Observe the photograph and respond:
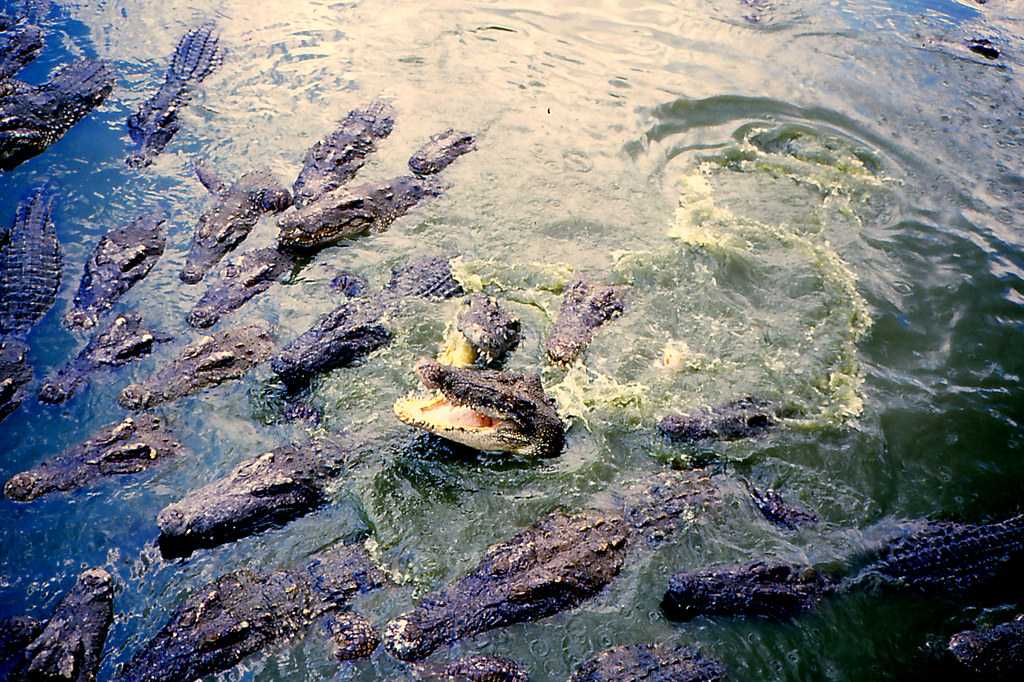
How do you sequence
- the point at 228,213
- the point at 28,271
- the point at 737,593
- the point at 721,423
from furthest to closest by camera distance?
the point at 228,213
the point at 28,271
the point at 721,423
the point at 737,593

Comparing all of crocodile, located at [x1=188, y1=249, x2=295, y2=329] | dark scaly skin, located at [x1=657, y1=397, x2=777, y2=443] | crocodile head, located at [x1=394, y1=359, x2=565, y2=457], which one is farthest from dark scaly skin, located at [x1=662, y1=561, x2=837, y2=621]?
crocodile, located at [x1=188, y1=249, x2=295, y2=329]

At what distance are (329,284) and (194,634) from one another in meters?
4.07

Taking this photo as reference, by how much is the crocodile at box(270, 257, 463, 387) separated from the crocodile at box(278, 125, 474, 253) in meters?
0.88

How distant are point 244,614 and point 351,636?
0.71 metres

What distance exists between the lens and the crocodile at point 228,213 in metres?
8.13

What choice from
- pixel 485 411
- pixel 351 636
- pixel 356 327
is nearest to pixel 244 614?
pixel 351 636

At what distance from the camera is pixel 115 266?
7.86m

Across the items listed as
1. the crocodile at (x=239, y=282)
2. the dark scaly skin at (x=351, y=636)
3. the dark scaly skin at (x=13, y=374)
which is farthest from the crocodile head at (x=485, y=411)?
the dark scaly skin at (x=13, y=374)

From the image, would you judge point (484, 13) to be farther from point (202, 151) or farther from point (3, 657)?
point (3, 657)

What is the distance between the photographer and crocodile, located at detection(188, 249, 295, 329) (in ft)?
24.7

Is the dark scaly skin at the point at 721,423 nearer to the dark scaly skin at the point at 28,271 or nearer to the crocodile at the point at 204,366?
the crocodile at the point at 204,366

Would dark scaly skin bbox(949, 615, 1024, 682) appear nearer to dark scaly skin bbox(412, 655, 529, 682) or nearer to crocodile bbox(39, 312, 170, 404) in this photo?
dark scaly skin bbox(412, 655, 529, 682)

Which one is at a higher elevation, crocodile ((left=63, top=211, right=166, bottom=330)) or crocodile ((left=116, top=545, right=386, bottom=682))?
crocodile ((left=63, top=211, right=166, bottom=330))

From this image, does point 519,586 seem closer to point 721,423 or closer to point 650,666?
point 650,666
